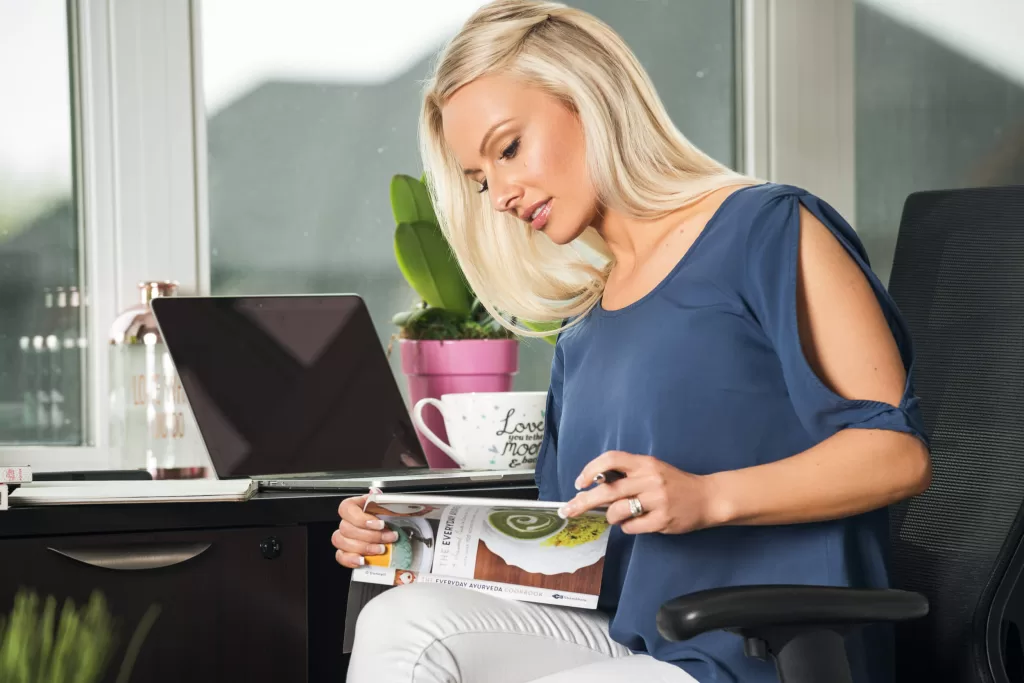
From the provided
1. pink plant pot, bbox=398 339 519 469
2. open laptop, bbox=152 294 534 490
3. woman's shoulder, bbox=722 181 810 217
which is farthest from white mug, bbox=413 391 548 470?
woman's shoulder, bbox=722 181 810 217

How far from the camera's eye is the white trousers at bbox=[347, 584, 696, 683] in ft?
2.98

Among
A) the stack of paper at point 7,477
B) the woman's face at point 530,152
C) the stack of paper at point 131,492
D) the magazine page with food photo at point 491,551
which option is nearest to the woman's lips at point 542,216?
the woman's face at point 530,152

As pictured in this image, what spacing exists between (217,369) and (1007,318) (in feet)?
2.89

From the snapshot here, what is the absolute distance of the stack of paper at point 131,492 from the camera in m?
1.00

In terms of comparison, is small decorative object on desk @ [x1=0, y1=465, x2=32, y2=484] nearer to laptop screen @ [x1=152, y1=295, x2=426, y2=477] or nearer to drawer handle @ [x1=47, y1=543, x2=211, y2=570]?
drawer handle @ [x1=47, y1=543, x2=211, y2=570]

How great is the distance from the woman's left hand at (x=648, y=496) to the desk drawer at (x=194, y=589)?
0.38m

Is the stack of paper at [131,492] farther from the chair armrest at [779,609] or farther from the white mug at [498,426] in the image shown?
the chair armrest at [779,609]

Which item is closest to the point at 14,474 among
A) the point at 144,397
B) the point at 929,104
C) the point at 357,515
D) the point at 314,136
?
the point at 357,515

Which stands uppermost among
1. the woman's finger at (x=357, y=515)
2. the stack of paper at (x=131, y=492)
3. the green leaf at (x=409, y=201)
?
the green leaf at (x=409, y=201)

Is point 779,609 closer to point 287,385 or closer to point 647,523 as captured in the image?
point 647,523

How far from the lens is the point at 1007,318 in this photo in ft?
3.19

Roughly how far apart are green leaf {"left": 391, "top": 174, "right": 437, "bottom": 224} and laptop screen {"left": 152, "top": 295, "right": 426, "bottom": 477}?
0.63ft

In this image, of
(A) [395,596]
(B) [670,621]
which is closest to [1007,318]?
(B) [670,621]

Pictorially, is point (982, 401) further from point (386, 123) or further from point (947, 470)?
point (386, 123)
